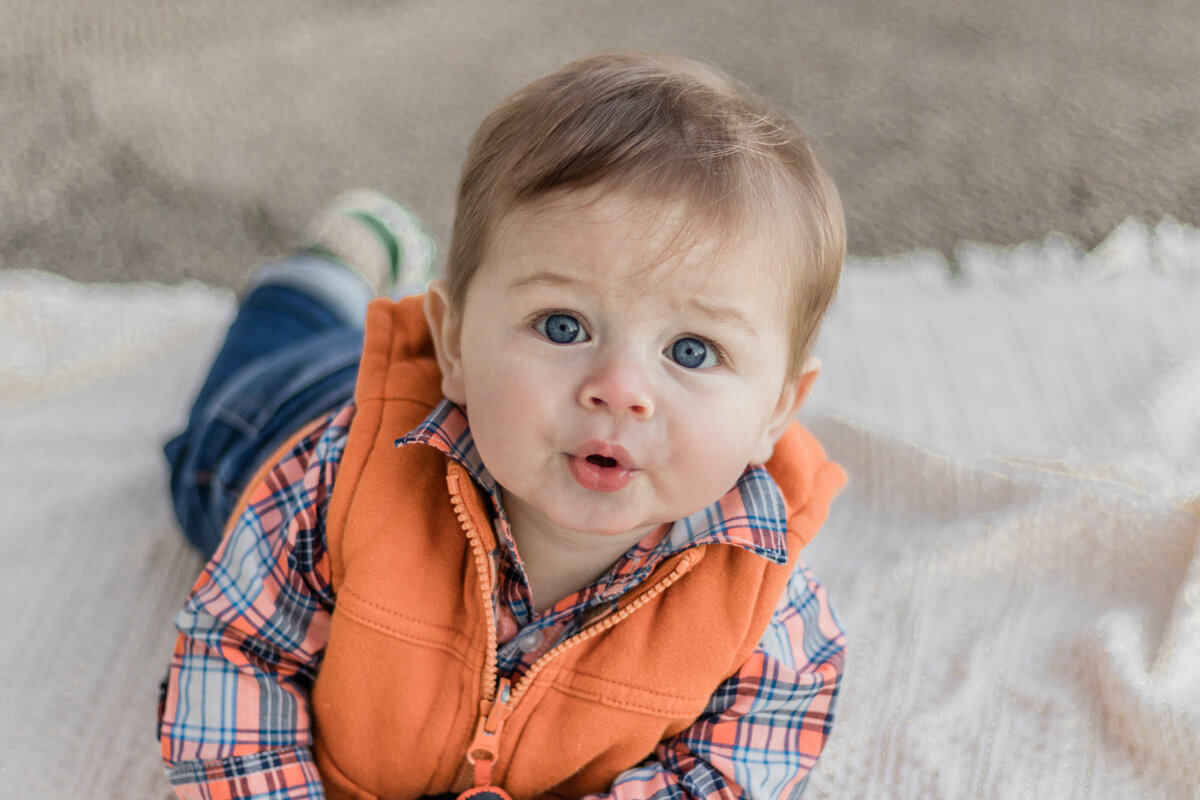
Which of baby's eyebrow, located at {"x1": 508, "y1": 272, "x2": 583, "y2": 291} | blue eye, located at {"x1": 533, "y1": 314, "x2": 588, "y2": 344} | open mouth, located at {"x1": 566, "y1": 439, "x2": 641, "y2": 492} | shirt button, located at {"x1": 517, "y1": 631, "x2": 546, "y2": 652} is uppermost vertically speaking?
baby's eyebrow, located at {"x1": 508, "y1": 272, "x2": 583, "y2": 291}

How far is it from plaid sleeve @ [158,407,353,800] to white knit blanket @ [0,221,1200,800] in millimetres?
125

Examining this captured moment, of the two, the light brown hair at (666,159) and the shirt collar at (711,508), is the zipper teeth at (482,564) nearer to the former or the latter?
the shirt collar at (711,508)

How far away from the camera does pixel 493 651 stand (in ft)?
2.85

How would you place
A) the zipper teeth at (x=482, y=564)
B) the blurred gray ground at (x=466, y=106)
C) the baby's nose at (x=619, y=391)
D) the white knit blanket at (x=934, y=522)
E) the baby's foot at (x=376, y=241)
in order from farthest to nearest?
the blurred gray ground at (x=466, y=106), the baby's foot at (x=376, y=241), the white knit blanket at (x=934, y=522), the zipper teeth at (x=482, y=564), the baby's nose at (x=619, y=391)

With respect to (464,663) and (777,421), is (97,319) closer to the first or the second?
(464,663)

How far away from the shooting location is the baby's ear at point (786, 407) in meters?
0.88

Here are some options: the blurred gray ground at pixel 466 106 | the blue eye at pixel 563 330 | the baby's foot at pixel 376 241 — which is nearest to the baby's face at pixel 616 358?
the blue eye at pixel 563 330

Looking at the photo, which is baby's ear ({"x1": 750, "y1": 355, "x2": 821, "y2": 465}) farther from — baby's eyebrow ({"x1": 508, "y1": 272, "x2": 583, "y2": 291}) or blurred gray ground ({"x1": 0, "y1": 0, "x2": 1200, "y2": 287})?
blurred gray ground ({"x1": 0, "y1": 0, "x2": 1200, "y2": 287})

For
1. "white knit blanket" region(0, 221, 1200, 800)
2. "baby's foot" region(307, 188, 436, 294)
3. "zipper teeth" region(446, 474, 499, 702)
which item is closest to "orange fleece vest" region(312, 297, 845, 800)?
"zipper teeth" region(446, 474, 499, 702)

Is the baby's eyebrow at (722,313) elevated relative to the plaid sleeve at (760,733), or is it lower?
elevated

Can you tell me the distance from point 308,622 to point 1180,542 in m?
0.82

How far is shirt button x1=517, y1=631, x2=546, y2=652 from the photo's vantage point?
0.89 metres

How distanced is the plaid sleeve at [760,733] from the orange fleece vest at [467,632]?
0.03m

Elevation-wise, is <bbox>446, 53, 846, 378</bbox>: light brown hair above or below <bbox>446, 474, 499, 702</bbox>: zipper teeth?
above
